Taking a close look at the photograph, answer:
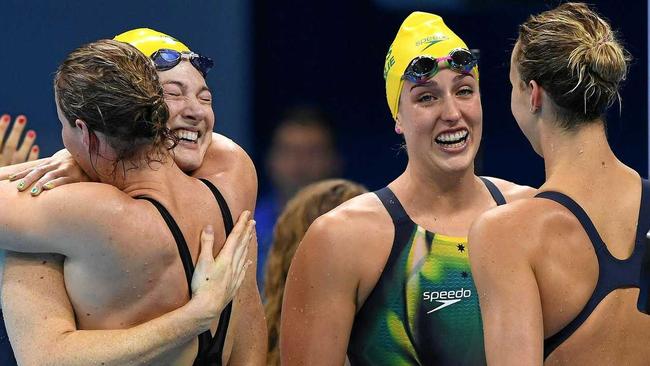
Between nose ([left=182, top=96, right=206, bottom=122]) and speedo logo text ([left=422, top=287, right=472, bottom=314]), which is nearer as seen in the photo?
nose ([left=182, top=96, right=206, bottom=122])

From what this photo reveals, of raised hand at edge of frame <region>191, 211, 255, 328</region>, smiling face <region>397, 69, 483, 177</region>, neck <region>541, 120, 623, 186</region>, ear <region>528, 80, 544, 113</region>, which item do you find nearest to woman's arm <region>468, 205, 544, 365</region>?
neck <region>541, 120, 623, 186</region>

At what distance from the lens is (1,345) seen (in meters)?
3.69

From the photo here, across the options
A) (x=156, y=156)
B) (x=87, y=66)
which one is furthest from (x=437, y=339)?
(x=87, y=66)

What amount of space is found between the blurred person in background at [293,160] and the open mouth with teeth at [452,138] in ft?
6.78

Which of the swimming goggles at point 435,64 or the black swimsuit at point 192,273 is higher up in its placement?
the swimming goggles at point 435,64

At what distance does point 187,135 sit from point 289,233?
4.75ft

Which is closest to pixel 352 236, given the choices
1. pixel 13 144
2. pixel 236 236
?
pixel 236 236

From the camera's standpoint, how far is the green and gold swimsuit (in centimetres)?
353

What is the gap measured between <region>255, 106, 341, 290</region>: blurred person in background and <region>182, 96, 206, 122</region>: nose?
226 centimetres

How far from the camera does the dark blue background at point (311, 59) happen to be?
5.49 metres

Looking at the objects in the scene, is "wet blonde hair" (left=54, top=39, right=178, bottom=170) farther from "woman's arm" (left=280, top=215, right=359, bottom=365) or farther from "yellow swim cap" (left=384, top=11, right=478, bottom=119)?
"yellow swim cap" (left=384, top=11, right=478, bottom=119)


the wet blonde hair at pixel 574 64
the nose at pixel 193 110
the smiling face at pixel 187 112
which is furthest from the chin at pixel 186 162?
the wet blonde hair at pixel 574 64

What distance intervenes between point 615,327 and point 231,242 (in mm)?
1081

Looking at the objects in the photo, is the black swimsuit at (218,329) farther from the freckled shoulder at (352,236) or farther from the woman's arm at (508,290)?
the woman's arm at (508,290)
